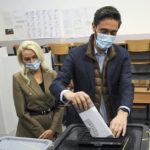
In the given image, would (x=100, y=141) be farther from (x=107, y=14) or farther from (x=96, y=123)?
(x=107, y=14)

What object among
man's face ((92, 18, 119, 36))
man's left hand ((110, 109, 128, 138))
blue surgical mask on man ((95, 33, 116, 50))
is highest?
man's face ((92, 18, 119, 36))

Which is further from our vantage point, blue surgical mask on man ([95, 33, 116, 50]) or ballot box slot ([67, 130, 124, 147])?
blue surgical mask on man ([95, 33, 116, 50])

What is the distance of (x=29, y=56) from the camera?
1.91 metres

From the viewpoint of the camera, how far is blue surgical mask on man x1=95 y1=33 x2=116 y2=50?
121cm

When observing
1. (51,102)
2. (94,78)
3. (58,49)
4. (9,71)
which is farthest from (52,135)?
(58,49)

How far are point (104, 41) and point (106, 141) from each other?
65cm

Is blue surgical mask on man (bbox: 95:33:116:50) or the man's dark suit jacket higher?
blue surgical mask on man (bbox: 95:33:116:50)

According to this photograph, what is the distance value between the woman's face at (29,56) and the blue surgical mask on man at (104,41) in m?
0.80

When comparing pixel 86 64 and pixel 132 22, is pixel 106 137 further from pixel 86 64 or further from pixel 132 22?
pixel 132 22

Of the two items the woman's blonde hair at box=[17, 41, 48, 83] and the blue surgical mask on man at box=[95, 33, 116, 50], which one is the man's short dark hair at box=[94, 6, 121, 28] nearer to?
the blue surgical mask on man at box=[95, 33, 116, 50]

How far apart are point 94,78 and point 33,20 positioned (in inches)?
184

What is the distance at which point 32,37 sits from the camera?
5691 millimetres

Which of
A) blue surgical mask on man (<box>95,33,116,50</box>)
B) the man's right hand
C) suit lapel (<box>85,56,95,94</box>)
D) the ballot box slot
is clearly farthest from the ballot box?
blue surgical mask on man (<box>95,33,116,50</box>)

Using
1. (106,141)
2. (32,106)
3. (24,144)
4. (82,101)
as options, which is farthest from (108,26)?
(32,106)
